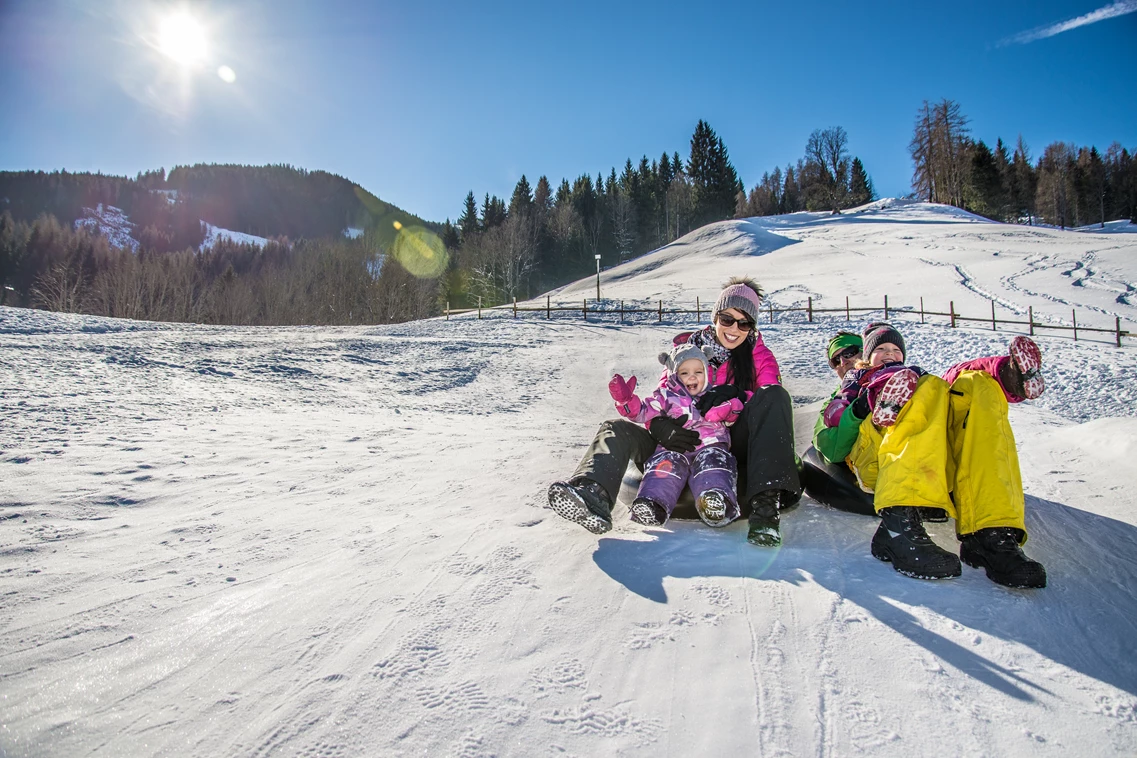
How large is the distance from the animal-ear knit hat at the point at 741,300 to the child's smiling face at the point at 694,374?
0.59 metres

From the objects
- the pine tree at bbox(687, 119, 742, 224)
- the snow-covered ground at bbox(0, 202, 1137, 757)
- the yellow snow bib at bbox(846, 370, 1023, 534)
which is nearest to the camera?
the snow-covered ground at bbox(0, 202, 1137, 757)

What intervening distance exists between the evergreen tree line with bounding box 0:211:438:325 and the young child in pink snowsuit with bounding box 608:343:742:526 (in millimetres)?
44248

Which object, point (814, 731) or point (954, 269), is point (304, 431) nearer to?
point (814, 731)

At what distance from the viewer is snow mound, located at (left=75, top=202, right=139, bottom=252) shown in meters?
99.1

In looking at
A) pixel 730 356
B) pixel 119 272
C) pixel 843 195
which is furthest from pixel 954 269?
pixel 119 272

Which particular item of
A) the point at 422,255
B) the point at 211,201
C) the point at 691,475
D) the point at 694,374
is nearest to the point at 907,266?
the point at 694,374

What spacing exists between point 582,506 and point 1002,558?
59.8 inches

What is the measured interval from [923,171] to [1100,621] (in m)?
71.3

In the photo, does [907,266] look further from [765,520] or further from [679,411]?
[765,520]

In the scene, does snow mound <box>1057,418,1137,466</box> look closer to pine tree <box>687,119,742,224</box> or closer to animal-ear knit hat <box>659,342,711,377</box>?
animal-ear knit hat <box>659,342,711,377</box>

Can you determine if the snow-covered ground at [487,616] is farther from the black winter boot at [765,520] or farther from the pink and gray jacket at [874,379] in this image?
the pink and gray jacket at [874,379]

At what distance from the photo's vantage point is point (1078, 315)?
17406 mm

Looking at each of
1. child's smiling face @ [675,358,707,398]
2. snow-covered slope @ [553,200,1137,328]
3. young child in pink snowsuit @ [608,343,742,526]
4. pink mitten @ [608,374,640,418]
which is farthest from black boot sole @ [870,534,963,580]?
snow-covered slope @ [553,200,1137,328]

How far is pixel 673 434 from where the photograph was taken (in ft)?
8.96
